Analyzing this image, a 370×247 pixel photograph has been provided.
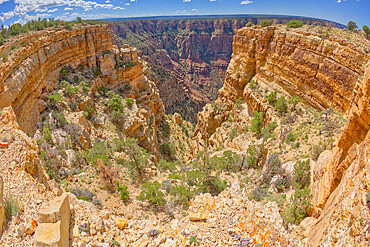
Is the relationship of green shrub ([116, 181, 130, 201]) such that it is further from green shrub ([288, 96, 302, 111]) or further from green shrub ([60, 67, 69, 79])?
green shrub ([288, 96, 302, 111])

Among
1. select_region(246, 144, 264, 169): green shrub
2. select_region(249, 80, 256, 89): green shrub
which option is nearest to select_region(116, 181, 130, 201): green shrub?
select_region(246, 144, 264, 169): green shrub

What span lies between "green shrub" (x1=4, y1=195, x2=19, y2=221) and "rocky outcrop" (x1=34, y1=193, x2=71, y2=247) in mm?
813

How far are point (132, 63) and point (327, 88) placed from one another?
3070cm

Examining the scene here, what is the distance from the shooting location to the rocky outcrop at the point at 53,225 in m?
6.72

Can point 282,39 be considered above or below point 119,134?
above

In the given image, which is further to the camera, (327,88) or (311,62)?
(311,62)

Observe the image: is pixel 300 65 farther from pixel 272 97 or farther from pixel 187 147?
pixel 187 147

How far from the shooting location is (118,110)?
29.5 metres

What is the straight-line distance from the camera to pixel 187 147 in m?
46.0

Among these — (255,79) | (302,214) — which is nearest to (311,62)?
(255,79)

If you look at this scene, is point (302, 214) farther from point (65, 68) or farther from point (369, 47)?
point (65, 68)

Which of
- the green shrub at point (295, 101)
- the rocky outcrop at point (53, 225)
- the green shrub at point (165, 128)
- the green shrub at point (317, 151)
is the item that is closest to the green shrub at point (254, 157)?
the green shrub at point (317, 151)

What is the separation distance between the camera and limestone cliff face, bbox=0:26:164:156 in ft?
60.8

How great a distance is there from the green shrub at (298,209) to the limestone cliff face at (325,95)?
0.44m
